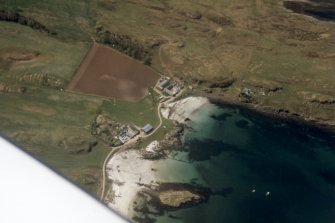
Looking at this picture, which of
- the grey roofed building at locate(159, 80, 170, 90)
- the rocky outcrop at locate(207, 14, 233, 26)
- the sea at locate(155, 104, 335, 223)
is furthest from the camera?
the rocky outcrop at locate(207, 14, 233, 26)

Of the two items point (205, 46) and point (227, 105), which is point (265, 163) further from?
point (205, 46)

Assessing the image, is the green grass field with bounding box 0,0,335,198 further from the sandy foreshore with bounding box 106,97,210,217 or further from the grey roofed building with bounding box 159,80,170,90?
the grey roofed building with bounding box 159,80,170,90

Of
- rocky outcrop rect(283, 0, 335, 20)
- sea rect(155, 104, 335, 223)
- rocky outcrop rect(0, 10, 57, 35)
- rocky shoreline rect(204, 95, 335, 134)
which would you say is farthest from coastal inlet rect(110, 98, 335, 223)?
rocky outcrop rect(0, 10, 57, 35)

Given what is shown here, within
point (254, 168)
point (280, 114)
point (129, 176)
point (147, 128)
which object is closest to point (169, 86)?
point (147, 128)

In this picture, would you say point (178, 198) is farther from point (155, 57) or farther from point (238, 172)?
point (155, 57)

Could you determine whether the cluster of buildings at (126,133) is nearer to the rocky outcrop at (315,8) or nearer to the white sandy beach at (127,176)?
the white sandy beach at (127,176)

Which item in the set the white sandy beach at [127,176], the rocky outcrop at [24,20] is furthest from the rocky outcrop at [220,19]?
the white sandy beach at [127,176]
